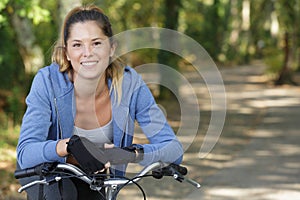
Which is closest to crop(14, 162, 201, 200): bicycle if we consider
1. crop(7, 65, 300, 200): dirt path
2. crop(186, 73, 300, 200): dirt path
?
crop(7, 65, 300, 200): dirt path

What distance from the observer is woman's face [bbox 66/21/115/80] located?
9.89 feet

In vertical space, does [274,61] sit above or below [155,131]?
above

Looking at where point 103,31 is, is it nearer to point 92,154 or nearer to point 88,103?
point 88,103

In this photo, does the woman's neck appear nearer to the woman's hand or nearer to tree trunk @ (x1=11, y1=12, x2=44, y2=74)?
the woman's hand

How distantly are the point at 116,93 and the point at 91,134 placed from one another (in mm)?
261

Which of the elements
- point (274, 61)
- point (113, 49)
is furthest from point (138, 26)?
point (113, 49)

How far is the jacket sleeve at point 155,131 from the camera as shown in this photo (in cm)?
302

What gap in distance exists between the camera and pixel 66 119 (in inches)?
123

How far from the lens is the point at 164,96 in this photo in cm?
1906

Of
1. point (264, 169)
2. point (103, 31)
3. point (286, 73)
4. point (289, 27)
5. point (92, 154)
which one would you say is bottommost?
point (264, 169)

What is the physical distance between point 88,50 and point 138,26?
22.6 meters

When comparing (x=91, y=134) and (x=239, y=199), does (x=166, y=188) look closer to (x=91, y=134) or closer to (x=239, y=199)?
(x=239, y=199)

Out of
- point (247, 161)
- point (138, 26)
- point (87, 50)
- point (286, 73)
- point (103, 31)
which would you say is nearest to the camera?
point (87, 50)

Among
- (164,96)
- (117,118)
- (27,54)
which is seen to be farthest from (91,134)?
(164,96)
